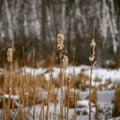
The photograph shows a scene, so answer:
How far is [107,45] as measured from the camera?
1112 centimetres

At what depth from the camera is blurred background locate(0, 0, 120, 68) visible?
35.8 ft

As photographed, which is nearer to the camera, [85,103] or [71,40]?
[85,103]

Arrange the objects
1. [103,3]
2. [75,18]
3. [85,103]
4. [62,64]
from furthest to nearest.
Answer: [75,18] → [103,3] → [85,103] → [62,64]

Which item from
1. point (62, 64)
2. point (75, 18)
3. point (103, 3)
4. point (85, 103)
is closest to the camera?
point (62, 64)

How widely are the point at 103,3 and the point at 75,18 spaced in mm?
1131

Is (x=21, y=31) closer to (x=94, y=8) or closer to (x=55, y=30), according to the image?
(x=55, y=30)

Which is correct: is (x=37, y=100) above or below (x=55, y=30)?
below

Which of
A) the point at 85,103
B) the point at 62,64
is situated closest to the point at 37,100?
the point at 85,103

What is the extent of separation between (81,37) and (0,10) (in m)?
2.54

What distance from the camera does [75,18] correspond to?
11.6m

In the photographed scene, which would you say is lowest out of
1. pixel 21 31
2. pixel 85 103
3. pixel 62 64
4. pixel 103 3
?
pixel 85 103

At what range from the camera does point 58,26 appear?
459 inches

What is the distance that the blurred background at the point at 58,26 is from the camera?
1091 cm

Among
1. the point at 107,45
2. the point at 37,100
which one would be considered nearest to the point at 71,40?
the point at 107,45
